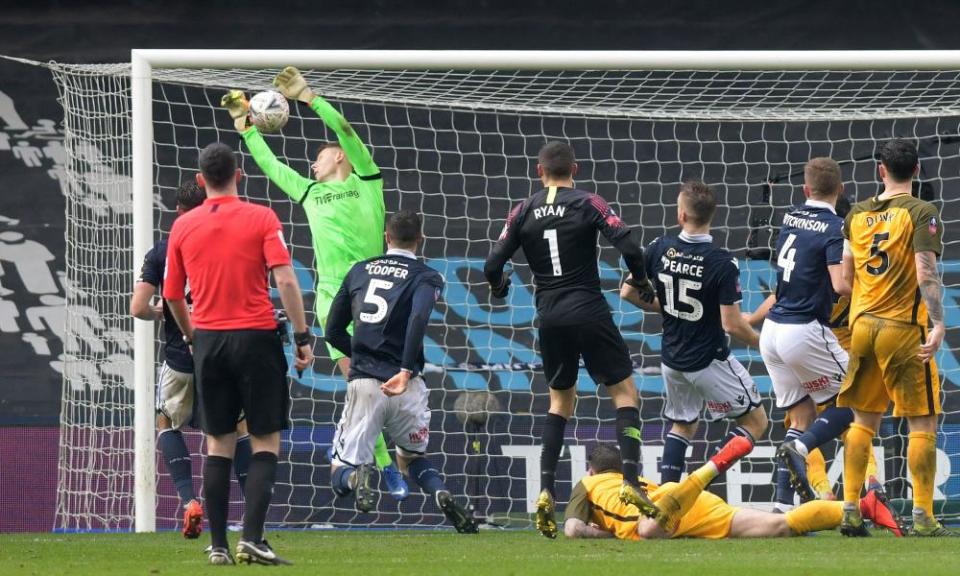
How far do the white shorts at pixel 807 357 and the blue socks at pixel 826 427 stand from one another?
37cm

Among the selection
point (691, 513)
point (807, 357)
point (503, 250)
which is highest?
point (503, 250)

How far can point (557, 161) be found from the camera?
8523 millimetres

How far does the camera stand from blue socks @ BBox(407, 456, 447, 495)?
905 centimetres

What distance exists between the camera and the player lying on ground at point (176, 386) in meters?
8.61

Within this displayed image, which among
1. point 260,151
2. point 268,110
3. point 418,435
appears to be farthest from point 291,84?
point 418,435

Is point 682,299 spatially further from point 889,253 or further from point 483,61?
point 483,61

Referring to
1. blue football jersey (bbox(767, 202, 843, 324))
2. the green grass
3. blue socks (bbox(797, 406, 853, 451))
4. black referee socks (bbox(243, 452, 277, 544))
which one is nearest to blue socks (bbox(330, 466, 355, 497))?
the green grass

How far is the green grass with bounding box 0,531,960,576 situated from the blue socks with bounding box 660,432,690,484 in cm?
81

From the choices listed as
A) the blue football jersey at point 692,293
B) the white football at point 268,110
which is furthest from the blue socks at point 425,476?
the white football at point 268,110

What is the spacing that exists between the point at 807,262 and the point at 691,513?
1.64m

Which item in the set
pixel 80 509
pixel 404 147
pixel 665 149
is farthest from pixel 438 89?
pixel 80 509

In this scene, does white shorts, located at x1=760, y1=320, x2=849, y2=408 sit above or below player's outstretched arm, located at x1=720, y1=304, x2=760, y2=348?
below

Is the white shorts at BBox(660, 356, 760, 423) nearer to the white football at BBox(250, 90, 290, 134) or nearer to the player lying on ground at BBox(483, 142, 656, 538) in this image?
the player lying on ground at BBox(483, 142, 656, 538)

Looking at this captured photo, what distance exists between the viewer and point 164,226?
12.9 m
